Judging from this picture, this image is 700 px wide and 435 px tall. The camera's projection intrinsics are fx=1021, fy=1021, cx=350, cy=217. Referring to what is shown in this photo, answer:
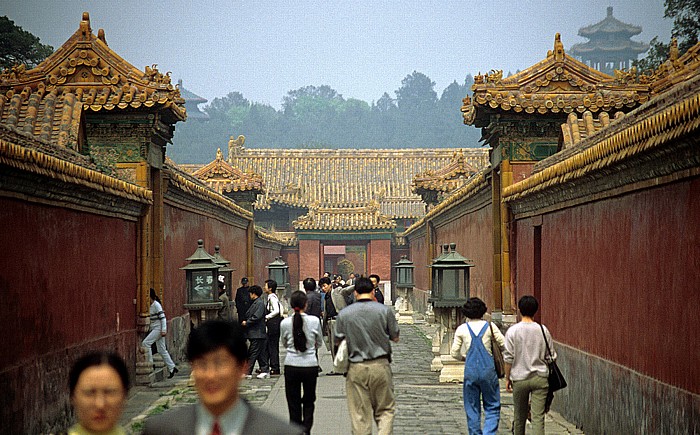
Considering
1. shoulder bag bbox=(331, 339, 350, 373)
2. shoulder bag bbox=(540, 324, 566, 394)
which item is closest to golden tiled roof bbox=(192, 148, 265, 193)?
shoulder bag bbox=(331, 339, 350, 373)

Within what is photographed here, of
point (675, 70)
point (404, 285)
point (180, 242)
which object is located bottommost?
point (404, 285)

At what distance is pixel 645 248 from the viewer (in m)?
9.34

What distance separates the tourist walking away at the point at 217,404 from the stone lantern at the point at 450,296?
13.2m

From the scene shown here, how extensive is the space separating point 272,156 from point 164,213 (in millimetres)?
40130

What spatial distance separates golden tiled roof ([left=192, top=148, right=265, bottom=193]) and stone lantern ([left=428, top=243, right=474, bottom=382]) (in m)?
19.1

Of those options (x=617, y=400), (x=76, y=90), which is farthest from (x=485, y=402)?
(x=76, y=90)

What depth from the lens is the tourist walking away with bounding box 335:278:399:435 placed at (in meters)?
9.16

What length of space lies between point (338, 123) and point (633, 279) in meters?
141

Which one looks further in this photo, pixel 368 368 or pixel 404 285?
pixel 404 285

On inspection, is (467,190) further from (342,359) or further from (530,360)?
(342,359)

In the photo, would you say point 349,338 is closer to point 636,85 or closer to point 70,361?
point 70,361

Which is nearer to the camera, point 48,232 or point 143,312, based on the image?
point 48,232

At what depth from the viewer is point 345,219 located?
159 ft

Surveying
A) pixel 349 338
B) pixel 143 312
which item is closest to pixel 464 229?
pixel 143 312
